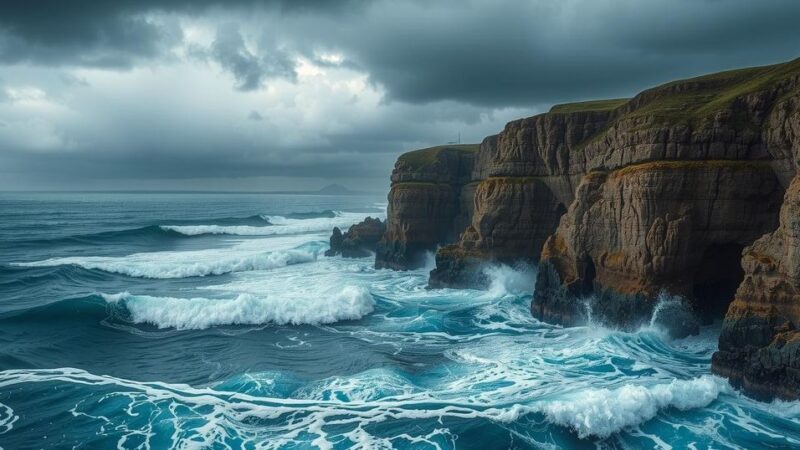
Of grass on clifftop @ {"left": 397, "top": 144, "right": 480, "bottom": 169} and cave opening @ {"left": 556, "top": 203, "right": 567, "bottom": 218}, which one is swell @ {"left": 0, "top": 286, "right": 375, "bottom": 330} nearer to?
cave opening @ {"left": 556, "top": 203, "right": 567, "bottom": 218}

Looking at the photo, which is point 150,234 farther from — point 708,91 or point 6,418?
point 708,91

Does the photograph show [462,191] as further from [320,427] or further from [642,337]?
[320,427]

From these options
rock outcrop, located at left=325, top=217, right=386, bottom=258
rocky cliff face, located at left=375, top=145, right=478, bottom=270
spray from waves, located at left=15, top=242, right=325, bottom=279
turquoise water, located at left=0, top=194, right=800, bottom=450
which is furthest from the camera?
rock outcrop, located at left=325, top=217, right=386, bottom=258

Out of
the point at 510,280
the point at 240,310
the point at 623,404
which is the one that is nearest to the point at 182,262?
the point at 240,310

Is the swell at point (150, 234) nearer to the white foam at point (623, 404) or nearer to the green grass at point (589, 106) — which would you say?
the green grass at point (589, 106)

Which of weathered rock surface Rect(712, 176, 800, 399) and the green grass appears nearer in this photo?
weathered rock surface Rect(712, 176, 800, 399)

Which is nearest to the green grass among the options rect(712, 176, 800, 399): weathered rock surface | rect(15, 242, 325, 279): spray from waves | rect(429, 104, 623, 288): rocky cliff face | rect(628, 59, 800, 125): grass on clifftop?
rect(429, 104, 623, 288): rocky cliff face

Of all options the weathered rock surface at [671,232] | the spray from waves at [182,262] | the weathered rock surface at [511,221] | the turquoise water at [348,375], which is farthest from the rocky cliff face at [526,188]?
the spray from waves at [182,262]
